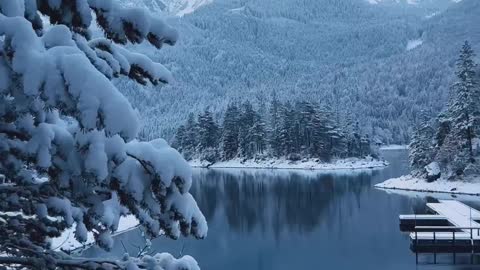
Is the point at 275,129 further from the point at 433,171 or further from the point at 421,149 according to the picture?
the point at 433,171

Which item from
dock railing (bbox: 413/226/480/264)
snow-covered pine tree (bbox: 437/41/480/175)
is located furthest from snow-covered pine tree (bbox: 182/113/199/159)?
dock railing (bbox: 413/226/480/264)

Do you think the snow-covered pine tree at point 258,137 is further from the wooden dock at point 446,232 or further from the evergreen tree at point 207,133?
the wooden dock at point 446,232

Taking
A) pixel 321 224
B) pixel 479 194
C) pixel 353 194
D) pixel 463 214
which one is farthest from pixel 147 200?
pixel 479 194

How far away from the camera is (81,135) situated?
7.84 ft

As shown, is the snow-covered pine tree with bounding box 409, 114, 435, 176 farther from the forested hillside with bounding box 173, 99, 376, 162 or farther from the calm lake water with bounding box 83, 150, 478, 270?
the forested hillside with bounding box 173, 99, 376, 162

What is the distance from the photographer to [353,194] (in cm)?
4462

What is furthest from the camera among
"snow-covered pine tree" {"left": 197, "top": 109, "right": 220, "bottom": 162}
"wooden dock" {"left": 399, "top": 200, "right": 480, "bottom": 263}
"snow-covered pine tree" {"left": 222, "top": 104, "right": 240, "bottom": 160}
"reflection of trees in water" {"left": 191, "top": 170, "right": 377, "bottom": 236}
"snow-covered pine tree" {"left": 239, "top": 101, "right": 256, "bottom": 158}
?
"snow-covered pine tree" {"left": 197, "top": 109, "right": 220, "bottom": 162}

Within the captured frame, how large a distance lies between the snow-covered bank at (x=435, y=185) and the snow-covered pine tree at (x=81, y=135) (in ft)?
151

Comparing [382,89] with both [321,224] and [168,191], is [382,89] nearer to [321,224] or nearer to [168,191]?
[321,224]

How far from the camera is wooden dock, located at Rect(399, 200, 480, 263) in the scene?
85.7 ft

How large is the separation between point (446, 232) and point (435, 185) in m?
22.1

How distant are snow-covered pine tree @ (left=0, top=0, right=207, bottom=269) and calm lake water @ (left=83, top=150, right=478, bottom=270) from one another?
1486 cm

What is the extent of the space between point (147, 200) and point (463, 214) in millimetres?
33179

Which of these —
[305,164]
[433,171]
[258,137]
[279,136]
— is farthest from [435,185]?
[258,137]
